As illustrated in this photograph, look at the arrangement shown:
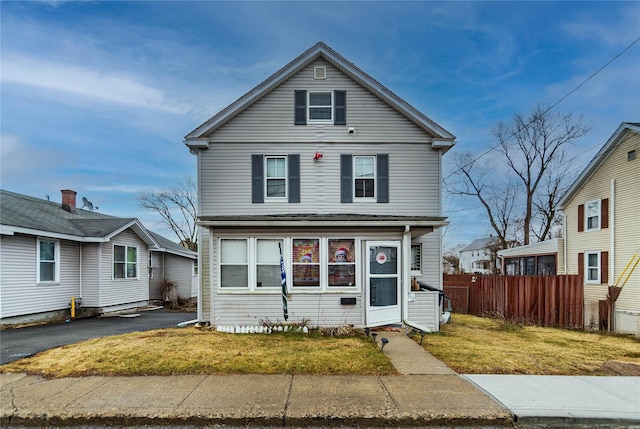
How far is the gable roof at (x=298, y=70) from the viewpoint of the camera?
11.3 m

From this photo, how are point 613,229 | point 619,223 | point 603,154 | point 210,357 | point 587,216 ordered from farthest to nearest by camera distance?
1. point 587,216
2. point 603,154
3. point 613,229
4. point 619,223
5. point 210,357

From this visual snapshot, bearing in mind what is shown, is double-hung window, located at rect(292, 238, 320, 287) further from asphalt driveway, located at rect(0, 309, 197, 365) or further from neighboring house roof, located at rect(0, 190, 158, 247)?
neighboring house roof, located at rect(0, 190, 158, 247)

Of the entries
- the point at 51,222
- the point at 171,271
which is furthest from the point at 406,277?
the point at 171,271

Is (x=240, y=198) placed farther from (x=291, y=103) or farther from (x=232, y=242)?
(x=291, y=103)

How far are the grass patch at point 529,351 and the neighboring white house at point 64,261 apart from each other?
13.2 metres

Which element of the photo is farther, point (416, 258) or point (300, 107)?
point (416, 258)

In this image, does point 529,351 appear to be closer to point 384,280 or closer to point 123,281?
point 384,280

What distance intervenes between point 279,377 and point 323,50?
10.0 meters

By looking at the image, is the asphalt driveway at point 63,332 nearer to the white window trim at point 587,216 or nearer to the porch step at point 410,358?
the porch step at point 410,358

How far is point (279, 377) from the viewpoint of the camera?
234 inches

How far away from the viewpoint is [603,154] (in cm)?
1383

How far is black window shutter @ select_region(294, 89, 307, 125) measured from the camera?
1160cm

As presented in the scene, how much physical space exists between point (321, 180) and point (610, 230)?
11.6 meters

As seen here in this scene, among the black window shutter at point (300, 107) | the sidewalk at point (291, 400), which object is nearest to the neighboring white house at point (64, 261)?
the sidewalk at point (291, 400)
